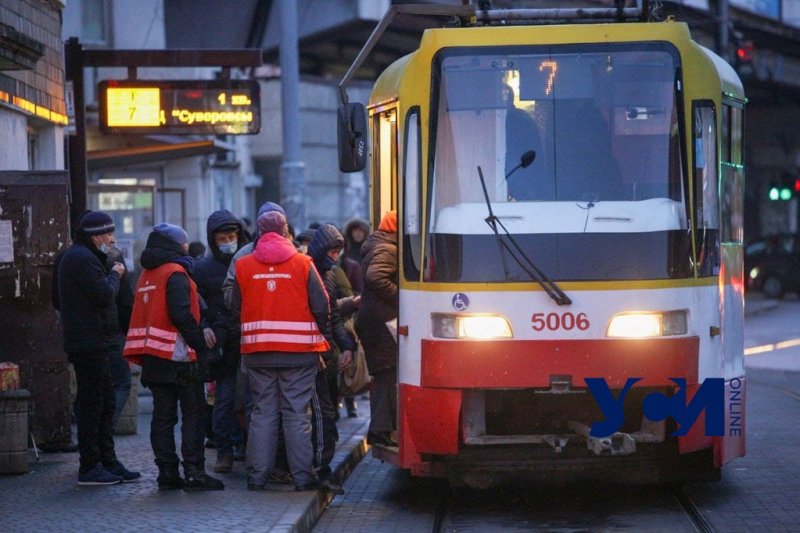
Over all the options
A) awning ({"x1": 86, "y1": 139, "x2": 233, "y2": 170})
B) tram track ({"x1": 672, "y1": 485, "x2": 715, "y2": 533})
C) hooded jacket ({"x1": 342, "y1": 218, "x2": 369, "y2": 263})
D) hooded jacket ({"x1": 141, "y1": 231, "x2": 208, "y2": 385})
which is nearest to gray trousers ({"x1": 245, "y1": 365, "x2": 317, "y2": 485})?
hooded jacket ({"x1": 141, "y1": 231, "x2": 208, "y2": 385})

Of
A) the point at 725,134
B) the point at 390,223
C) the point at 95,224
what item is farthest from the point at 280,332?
the point at 725,134

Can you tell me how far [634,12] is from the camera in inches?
422

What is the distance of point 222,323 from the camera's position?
1091 centimetres

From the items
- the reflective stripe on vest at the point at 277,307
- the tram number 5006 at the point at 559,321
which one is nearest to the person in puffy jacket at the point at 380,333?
the reflective stripe on vest at the point at 277,307

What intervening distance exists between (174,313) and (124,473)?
51.3 inches

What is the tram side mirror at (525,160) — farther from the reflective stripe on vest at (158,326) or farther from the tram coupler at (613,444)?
the reflective stripe on vest at (158,326)

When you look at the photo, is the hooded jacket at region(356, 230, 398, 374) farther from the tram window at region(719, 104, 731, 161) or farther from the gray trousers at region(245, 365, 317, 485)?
the tram window at region(719, 104, 731, 161)

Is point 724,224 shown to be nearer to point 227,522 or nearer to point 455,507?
point 455,507

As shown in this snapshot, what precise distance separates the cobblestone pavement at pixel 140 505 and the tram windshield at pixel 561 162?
1.69 m

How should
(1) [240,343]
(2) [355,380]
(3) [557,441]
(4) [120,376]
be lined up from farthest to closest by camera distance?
(2) [355,380] < (4) [120,376] < (1) [240,343] < (3) [557,441]

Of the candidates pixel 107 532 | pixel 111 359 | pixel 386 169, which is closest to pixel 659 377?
pixel 386 169

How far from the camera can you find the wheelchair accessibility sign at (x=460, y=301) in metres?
9.47

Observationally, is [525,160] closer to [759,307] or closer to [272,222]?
[272,222]

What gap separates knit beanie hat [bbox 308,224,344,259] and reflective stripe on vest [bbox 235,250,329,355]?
108 cm
